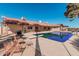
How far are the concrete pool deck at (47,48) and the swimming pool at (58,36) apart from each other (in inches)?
2.0

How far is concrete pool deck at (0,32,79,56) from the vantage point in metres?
2.79

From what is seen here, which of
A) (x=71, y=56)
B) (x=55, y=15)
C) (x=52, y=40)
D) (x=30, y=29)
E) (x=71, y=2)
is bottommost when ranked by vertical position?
(x=71, y=56)

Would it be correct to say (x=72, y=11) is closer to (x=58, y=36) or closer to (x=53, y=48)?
(x=58, y=36)

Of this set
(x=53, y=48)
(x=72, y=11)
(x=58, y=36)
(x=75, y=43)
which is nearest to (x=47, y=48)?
(x=53, y=48)

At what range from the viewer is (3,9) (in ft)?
9.11

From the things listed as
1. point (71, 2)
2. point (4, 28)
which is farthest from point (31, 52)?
point (71, 2)

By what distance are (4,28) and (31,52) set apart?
58cm

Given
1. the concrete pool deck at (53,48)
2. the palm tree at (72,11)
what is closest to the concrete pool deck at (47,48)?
the concrete pool deck at (53,48)

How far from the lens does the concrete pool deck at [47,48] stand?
2.79 meters

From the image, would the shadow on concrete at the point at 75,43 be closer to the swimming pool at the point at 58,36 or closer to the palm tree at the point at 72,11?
the swimming pool at the point at 58,36

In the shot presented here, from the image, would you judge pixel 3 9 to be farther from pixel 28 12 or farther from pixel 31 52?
pixel 31 52

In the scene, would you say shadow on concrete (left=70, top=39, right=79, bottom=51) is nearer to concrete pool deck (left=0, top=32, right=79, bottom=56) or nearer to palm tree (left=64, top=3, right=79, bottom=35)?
concrete pool deck (left=0, top=32, right=79, bottom=56)

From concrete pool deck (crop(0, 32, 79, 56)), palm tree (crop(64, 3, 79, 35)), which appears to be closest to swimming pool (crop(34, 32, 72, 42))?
concrete pool deck (crop(0, 32, 79, 56))

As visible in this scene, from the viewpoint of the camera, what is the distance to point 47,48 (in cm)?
283
